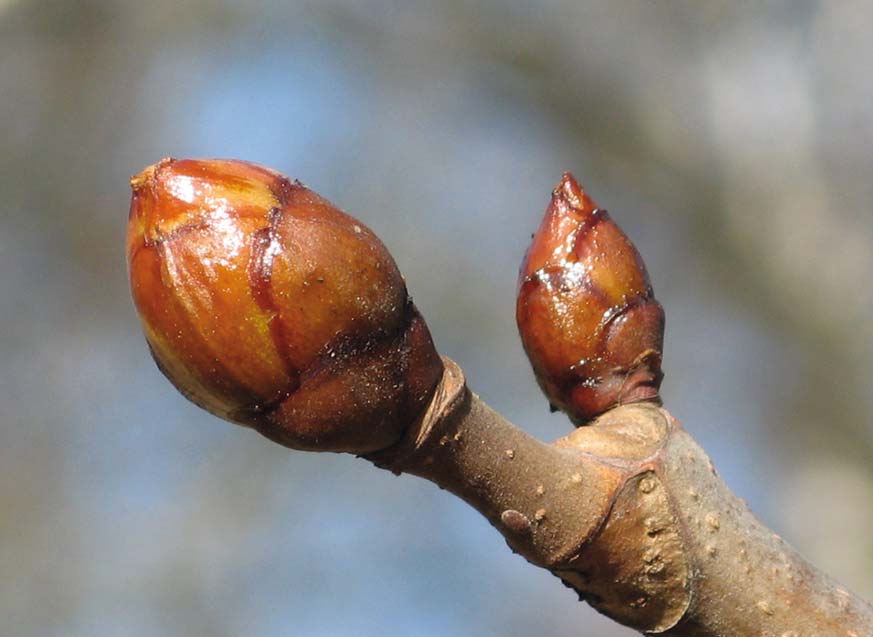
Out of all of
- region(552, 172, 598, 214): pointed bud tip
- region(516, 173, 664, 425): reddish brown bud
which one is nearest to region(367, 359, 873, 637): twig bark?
region(516, 173, 664, 425): reddish brown bud

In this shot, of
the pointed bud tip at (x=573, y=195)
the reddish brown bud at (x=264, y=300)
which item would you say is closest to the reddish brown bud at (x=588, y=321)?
the pointed bud tip at (x=573, y=195)

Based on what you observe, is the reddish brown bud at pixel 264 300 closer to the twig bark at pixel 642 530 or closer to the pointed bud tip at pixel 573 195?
the twig bark at pixel 642 530

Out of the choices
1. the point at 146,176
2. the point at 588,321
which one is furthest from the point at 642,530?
the point at 146,176

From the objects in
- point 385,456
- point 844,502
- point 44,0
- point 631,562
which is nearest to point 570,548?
point 631,562

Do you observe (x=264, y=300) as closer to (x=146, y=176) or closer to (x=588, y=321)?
(x=146, y=176)

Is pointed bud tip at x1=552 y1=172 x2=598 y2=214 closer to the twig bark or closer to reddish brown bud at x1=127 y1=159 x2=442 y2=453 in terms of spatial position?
the twig bark

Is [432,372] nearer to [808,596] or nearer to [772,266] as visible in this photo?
[808,596]
